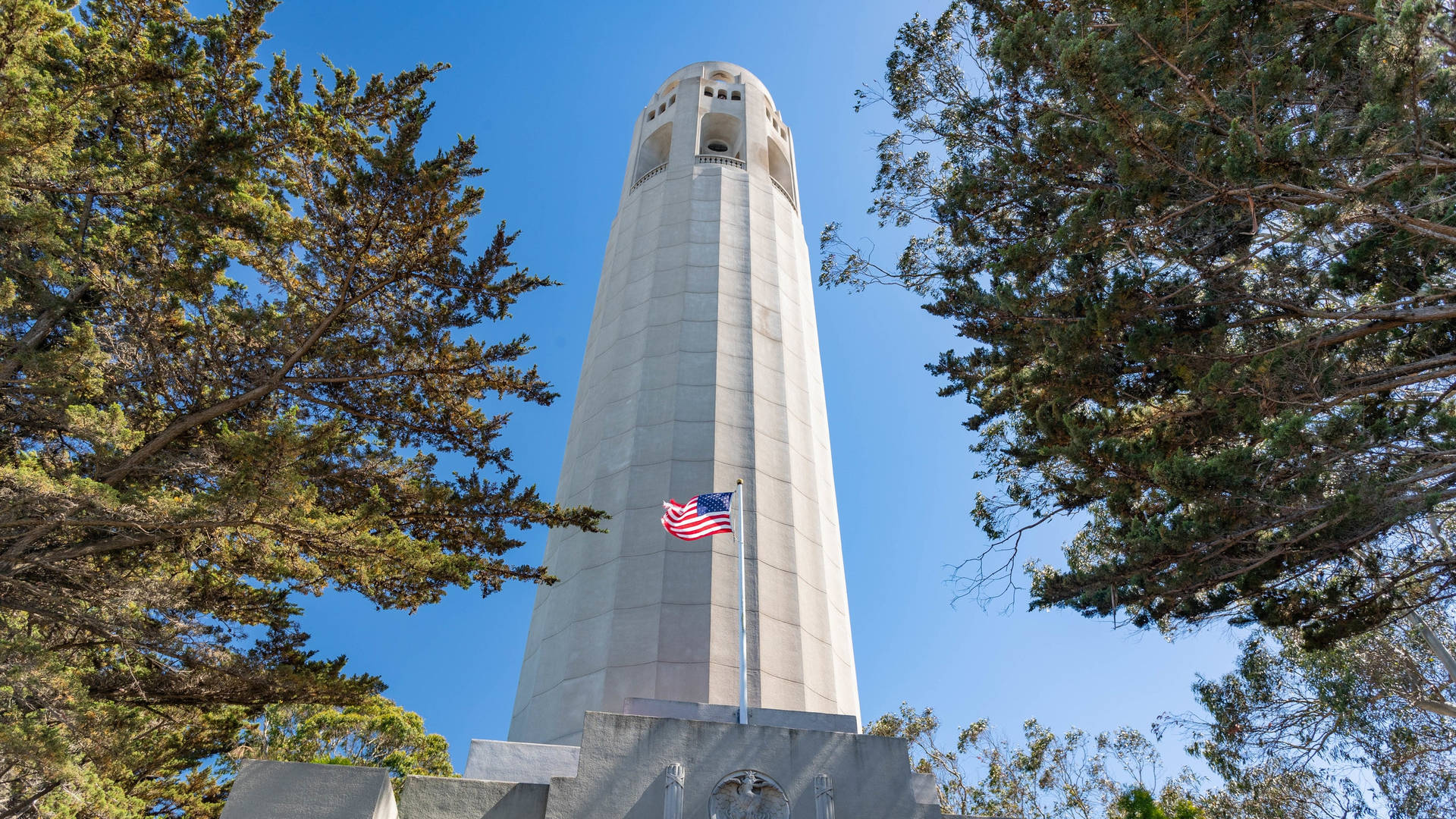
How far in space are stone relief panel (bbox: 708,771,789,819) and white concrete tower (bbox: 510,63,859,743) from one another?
3610 mm

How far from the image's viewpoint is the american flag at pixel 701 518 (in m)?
14.0

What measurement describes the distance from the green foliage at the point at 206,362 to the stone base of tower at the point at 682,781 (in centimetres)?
139

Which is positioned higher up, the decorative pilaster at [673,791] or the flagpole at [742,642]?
the flagpole at [742,642]

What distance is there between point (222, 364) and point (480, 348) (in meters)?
3.03

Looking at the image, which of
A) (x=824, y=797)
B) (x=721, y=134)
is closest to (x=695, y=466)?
(x=824, y=797)

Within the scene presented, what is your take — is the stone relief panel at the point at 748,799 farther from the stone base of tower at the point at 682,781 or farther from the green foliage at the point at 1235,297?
the green foliage at the point at 1235,297

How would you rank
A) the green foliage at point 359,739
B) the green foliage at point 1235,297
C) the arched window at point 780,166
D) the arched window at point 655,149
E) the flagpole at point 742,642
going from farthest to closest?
the arched window at point 780,166 → the arched window at point 655,149 → the green foliage at point 359,739 → the flagpole at point 742,642 → the green foliage at point 1235,297

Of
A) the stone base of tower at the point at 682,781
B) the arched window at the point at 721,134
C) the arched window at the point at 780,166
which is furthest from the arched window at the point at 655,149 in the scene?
the stone base of tower at the point at 682,781

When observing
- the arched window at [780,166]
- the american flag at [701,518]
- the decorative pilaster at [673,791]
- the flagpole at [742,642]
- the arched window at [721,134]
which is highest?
the arched window at [721,134]

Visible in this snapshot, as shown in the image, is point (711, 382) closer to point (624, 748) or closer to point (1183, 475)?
point (624, 748)

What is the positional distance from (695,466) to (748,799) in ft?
25.2

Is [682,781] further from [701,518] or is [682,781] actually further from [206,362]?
[206,362]

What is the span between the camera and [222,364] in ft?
36.9

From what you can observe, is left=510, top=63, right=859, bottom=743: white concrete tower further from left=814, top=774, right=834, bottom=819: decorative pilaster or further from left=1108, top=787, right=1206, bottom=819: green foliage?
left=1108, top=787, right=1206, bottom=819: green foliage
